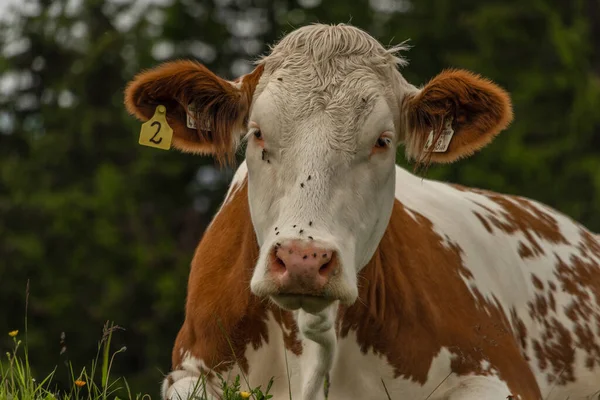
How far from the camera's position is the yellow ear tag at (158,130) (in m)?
5.74

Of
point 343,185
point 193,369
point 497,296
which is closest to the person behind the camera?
point 343,185

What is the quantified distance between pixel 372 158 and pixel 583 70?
67.9 ft

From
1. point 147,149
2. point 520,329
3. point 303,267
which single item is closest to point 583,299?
point 520,329

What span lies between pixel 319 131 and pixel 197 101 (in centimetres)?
76

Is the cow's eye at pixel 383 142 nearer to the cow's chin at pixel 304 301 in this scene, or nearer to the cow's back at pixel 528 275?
the cow's chin at pixel 304 301

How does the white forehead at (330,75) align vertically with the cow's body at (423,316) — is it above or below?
above

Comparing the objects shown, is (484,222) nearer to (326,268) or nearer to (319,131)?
(319,131)

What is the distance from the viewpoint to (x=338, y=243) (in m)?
4.98

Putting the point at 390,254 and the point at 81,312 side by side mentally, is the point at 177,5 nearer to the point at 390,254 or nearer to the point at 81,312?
the point at 81,312

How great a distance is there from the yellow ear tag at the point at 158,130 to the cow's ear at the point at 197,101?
4 cm

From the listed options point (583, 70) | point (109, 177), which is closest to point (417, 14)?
point (583, 70)

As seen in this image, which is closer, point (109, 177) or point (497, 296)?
point (497, 296)

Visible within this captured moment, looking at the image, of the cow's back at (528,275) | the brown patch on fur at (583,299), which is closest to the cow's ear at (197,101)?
the cow's back at (528,275)

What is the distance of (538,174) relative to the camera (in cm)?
2370
